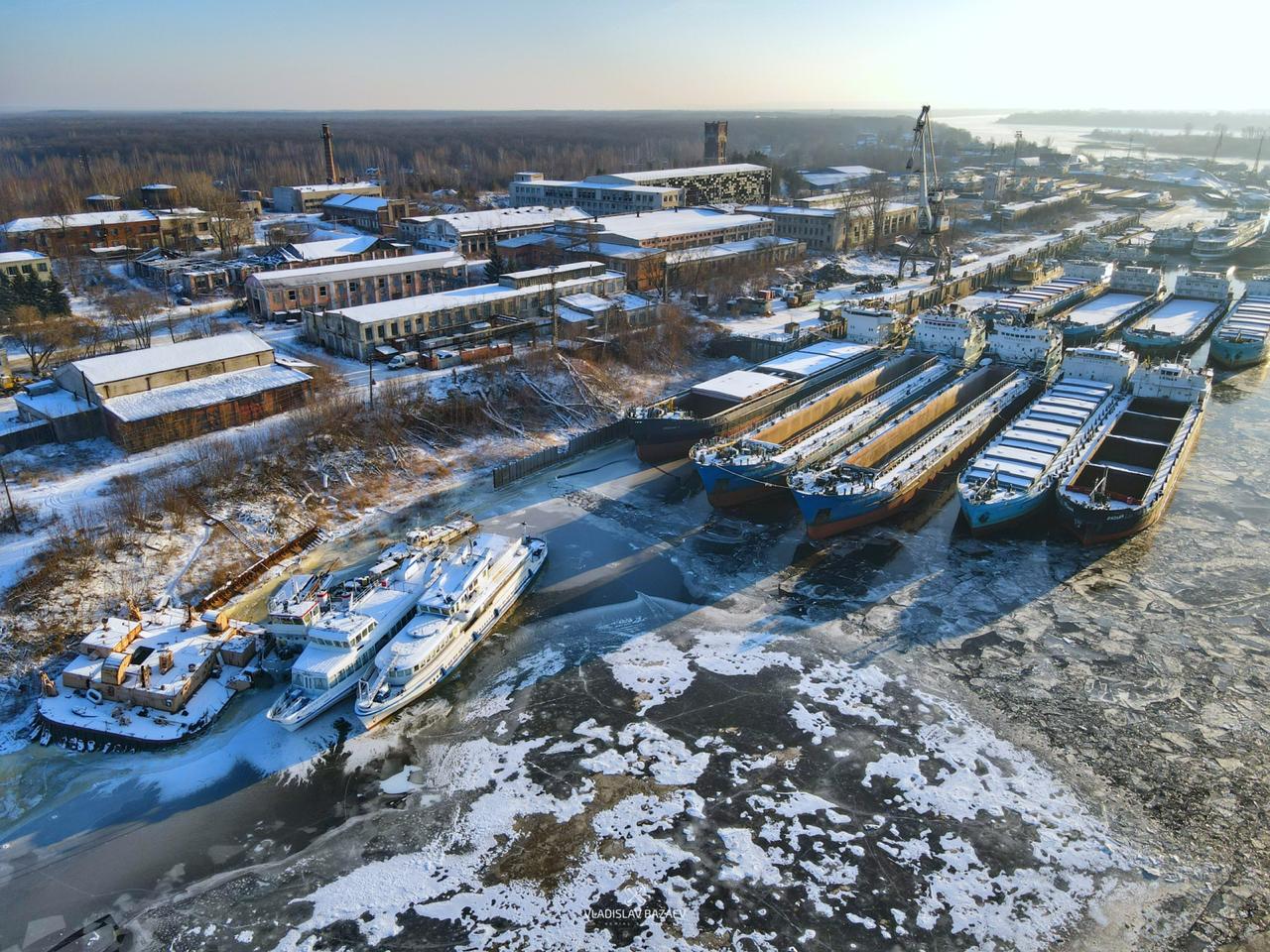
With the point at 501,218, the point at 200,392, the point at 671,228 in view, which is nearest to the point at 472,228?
the point at 501,218

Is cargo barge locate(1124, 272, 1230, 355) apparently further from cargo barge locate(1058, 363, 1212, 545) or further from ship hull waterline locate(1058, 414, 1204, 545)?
ship hull waterline locate(1058, 414, 1204, 545)

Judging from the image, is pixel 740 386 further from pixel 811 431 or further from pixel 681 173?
pixel 681 173

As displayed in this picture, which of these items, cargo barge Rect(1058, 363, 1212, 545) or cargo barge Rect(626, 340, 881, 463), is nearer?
cargo barge Rect(1058, 363, 1212, 545)

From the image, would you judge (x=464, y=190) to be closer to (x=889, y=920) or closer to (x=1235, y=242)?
(x=1235, y=242)

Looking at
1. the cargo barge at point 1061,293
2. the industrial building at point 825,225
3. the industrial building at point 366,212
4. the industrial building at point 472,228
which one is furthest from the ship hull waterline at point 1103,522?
the industrial building at point 366,212

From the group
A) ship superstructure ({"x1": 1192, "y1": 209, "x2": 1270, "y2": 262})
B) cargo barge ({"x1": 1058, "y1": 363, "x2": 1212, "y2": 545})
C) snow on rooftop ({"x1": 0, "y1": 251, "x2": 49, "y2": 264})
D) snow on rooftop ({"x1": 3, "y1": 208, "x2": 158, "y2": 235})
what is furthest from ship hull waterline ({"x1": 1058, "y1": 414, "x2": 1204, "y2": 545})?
snow on rooftop ({"x1": 3, "y1": 208, "x2": 158, "y2": 235})
